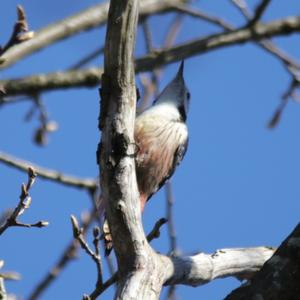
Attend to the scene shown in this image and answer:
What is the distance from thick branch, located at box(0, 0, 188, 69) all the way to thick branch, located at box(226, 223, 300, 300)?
72.2 inches

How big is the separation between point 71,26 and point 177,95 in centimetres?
155

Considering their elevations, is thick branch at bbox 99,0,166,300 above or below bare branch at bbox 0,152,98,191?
below

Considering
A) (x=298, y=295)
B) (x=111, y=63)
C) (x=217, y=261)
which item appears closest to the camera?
(x=298, y=295)

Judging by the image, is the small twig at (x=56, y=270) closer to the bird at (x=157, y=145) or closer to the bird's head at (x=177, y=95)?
the bird at (x=157, y=145)

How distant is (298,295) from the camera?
9.14 ft

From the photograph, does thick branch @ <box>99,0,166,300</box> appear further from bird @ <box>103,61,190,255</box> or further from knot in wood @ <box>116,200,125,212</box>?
bird @ <box>103,61,190,255</box>

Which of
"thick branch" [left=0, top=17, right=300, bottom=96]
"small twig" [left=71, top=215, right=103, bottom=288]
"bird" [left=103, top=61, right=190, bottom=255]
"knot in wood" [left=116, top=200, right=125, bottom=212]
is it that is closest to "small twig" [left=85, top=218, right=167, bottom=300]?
"small twig" [left=71, top=215, right=103, bottom=288]

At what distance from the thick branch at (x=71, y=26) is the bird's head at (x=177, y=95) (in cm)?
85

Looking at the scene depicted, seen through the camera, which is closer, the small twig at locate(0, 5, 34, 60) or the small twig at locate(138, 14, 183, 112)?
the small twig at locate(0, 5, 34, 60)

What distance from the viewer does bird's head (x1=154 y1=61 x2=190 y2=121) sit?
5.75 meters

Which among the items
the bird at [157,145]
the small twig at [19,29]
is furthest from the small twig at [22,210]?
the bird at [157,145]

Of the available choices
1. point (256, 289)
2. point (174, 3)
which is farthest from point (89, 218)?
point (174, 3)

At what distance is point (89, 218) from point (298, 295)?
143 cm

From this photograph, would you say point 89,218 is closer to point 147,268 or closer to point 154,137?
point 147,268
